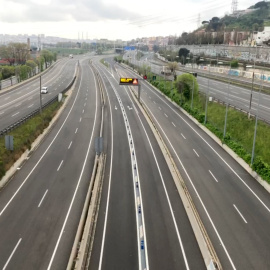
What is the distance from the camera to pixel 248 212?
2822cm

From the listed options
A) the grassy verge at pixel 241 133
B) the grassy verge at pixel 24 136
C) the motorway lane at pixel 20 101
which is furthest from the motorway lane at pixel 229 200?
the motorway lane at pixel 20 101

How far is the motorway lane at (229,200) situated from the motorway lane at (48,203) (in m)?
10.2

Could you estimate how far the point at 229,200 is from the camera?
30.3 meters

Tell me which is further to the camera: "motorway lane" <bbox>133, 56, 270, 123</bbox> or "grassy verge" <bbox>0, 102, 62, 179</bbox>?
"motorway lane" <bbox>133, 56, 270, 123</bbox>

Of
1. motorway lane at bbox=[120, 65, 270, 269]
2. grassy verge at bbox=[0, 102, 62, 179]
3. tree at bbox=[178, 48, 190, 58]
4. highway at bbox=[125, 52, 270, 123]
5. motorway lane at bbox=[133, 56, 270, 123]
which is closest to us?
motorway lane at bbox=[120, 65, 270, 269]

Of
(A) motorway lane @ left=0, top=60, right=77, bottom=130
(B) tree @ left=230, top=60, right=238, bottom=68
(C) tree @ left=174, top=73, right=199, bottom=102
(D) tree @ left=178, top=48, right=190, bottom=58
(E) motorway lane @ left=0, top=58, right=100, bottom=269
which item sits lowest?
(E) motorway lane @ left=0, top=58, right=100, bottom=269

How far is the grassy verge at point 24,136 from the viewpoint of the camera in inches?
1452

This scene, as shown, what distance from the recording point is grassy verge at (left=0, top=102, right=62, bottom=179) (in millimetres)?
36888

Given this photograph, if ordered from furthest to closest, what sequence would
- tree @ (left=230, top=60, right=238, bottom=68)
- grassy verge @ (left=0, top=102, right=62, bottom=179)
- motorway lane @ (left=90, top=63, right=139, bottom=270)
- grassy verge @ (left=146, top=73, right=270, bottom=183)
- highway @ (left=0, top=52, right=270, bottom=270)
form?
tree @ (left=230, top=60, right=238, bottom=68)
grassy verge @ (left=146, top=73, right=270, bottom=183)
grassy verge @ (left=0, top=102, right=62, bottom=179)
highway @ (left=0, top=52, right=270, bottom=270)
motorway lane @ (left=90, top=63, right=139, bottom=270)

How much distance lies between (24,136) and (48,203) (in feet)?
63.8

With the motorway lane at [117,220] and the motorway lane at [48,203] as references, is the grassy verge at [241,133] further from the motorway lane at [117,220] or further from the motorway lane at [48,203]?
the motorway lane at [48,203]

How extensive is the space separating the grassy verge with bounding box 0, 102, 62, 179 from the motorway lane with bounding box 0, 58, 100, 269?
1.52 meters

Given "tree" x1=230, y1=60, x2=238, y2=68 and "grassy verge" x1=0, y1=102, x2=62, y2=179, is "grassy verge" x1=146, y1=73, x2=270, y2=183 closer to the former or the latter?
"grassy verge" x1=0, y1=102, x2=62, y2=179

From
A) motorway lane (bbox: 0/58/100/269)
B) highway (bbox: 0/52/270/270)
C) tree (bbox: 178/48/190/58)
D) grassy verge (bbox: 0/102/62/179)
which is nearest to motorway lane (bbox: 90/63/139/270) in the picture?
highway (bbox: 0/52/270/270)
